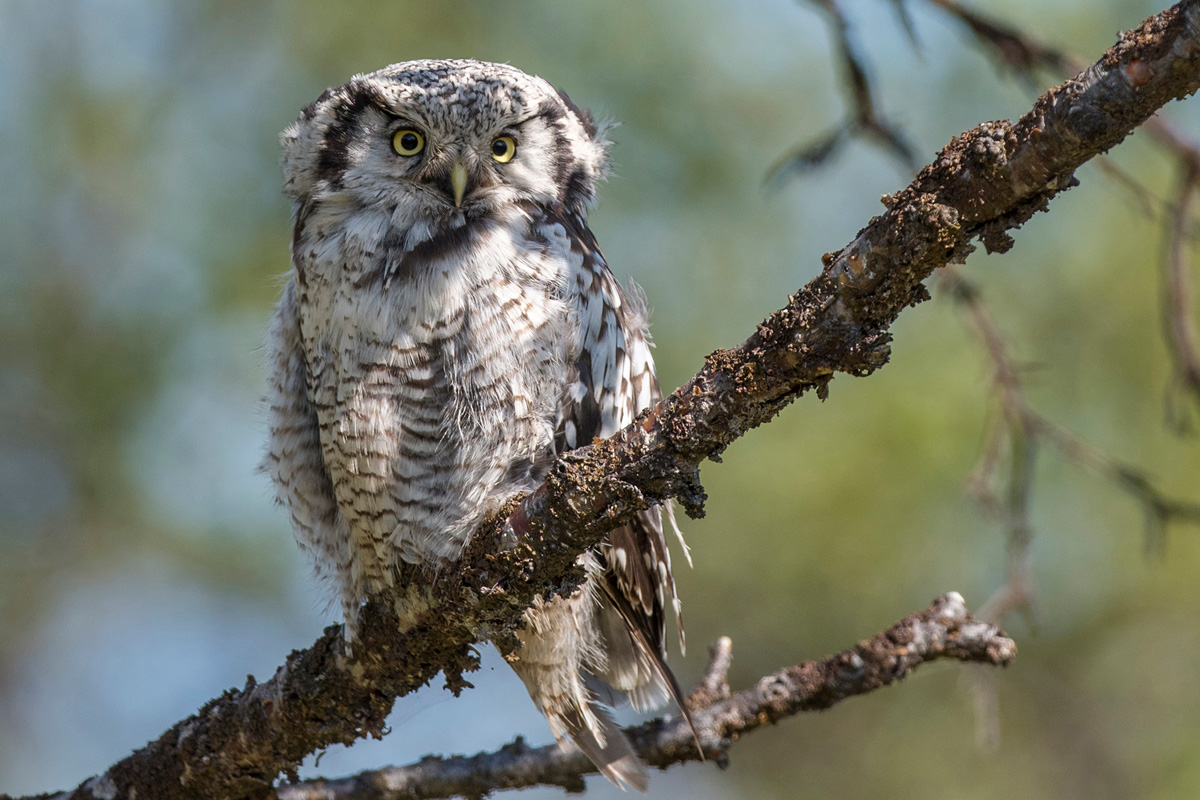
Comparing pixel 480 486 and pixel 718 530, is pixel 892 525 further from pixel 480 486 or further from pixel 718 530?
pixel 480 486

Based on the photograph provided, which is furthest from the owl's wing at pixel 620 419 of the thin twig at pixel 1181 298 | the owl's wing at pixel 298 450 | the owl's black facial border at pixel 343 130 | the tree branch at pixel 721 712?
the thin twig at pixel 1181 298

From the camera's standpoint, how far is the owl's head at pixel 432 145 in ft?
10.1

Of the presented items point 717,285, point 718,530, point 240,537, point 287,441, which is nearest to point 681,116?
point 717,285

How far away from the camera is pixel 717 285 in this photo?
7703 mm

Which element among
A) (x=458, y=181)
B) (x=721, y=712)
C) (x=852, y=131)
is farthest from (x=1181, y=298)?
(x=458, y=181)

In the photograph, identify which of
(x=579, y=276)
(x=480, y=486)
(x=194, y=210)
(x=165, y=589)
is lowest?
(x=480, y=486)

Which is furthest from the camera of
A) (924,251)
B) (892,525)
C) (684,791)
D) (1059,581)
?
(684,791)

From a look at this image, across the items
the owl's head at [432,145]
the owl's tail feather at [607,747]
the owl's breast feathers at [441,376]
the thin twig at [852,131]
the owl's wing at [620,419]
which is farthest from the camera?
the thin twig at [852,131]

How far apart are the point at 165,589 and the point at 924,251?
328 inches

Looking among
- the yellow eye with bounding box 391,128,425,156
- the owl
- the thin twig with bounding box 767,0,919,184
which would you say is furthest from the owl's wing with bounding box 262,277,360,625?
the thin twig with bounding box 767,0,919,184

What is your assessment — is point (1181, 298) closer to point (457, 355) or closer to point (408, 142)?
point (457, 355)

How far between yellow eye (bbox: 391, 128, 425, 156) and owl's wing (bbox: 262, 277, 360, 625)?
1.82 ft

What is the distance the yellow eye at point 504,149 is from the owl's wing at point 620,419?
0.29 m

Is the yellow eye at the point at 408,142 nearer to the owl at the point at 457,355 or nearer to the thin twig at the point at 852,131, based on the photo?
the owl at the point at 457,355
